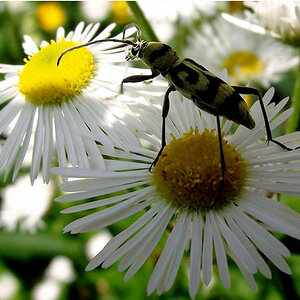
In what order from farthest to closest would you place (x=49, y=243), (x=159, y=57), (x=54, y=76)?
(x=49, y=243), (x=54, y=76), (x=159, y=57)


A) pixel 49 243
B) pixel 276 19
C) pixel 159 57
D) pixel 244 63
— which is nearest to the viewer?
pixel 159 57

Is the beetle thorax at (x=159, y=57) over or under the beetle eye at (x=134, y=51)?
under

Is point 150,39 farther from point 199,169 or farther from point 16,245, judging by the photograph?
point 16,245

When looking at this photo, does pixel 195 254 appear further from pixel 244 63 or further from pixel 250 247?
pixel 244 63

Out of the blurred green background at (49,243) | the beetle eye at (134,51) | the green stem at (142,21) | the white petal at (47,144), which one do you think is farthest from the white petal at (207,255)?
the blurred green background at (49,243)

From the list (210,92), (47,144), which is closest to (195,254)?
(210,92)

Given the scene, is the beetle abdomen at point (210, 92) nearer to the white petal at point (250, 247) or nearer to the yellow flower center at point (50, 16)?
the white petal at point (250, 247)

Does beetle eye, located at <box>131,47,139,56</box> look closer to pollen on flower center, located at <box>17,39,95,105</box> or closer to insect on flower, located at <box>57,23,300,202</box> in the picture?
insect on flower, located at <box>57,23,300,202</box>
